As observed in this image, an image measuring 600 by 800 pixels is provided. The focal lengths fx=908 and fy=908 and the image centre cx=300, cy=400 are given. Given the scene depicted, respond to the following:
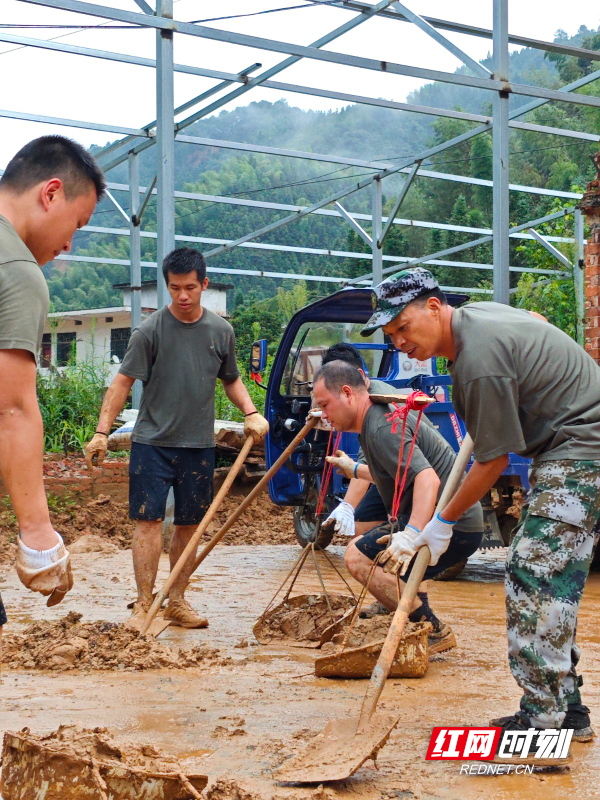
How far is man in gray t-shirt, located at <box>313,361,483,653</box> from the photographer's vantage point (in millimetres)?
4344

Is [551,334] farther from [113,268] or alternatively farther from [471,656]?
[113,268]

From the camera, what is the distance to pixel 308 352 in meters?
8.60

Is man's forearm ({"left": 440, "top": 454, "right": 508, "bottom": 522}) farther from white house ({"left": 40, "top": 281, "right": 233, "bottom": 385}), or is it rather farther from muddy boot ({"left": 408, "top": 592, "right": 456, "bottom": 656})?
white house ({"left": 40, "top": 281, "right": 233, "bottom": 385})

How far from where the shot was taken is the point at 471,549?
15.3ft

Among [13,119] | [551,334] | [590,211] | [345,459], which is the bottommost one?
[345,459]

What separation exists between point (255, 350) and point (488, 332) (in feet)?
15.6

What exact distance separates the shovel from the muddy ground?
7 centimetres

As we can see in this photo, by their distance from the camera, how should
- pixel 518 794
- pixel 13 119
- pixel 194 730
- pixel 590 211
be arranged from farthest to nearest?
pixel 13 119, pixel 590 211, pixel 194 730, pixel 518 794

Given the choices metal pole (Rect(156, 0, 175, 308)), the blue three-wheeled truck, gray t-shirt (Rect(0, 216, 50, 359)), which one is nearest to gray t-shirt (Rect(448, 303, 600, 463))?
gray t-shirt (Rect(0, 216, 50, 359))

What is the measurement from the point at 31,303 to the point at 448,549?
2869 mm

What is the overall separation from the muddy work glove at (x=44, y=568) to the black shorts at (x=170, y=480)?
287cm

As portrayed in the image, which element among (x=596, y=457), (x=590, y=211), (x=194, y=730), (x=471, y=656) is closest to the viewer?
(x=596, y=457)

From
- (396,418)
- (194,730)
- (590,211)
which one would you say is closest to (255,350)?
(590,211)

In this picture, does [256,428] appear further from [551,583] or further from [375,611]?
[551,583]
